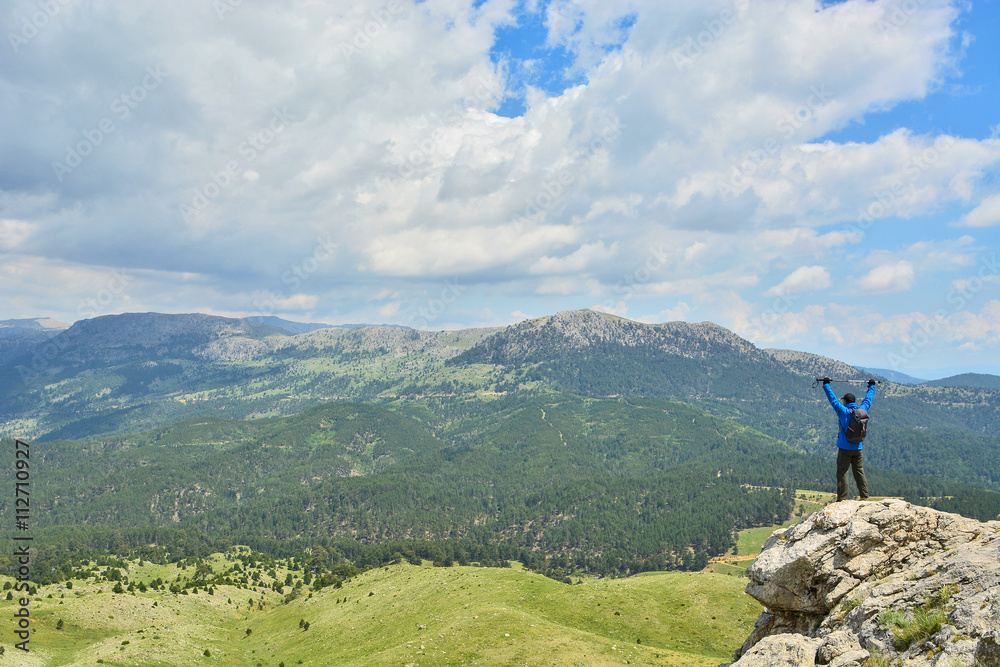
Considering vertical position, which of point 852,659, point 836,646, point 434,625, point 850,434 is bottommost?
point 434,625

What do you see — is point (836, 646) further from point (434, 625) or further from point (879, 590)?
point (434, 625)

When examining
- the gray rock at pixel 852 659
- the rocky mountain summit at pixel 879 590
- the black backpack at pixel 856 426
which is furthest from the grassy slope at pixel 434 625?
the gray rock at pixel 852 659

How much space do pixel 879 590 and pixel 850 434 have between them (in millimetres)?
7958

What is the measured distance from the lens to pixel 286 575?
7544 inches

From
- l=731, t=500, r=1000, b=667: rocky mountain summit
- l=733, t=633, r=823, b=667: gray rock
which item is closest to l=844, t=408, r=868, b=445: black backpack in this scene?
l=731, t=500, r=1000, b=667: rocky mountain summit

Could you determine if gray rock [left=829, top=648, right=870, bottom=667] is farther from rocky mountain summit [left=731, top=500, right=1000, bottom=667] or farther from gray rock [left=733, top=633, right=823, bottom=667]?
gray rock [left=733, top=633, right=823, bottom=667]

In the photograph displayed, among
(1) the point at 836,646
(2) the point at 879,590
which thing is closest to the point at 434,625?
(2) the point at 879,590

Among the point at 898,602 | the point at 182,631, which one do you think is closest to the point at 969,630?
the point at 898,602

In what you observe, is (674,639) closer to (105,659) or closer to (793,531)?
(793,531)

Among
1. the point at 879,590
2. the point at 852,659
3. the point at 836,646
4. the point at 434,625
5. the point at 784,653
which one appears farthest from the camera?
the point at 434,625

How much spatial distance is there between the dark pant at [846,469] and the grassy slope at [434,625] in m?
34.5

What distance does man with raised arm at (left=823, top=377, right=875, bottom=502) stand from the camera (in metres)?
25.9

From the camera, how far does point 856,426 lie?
2594cm

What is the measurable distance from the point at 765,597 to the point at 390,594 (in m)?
78.9
